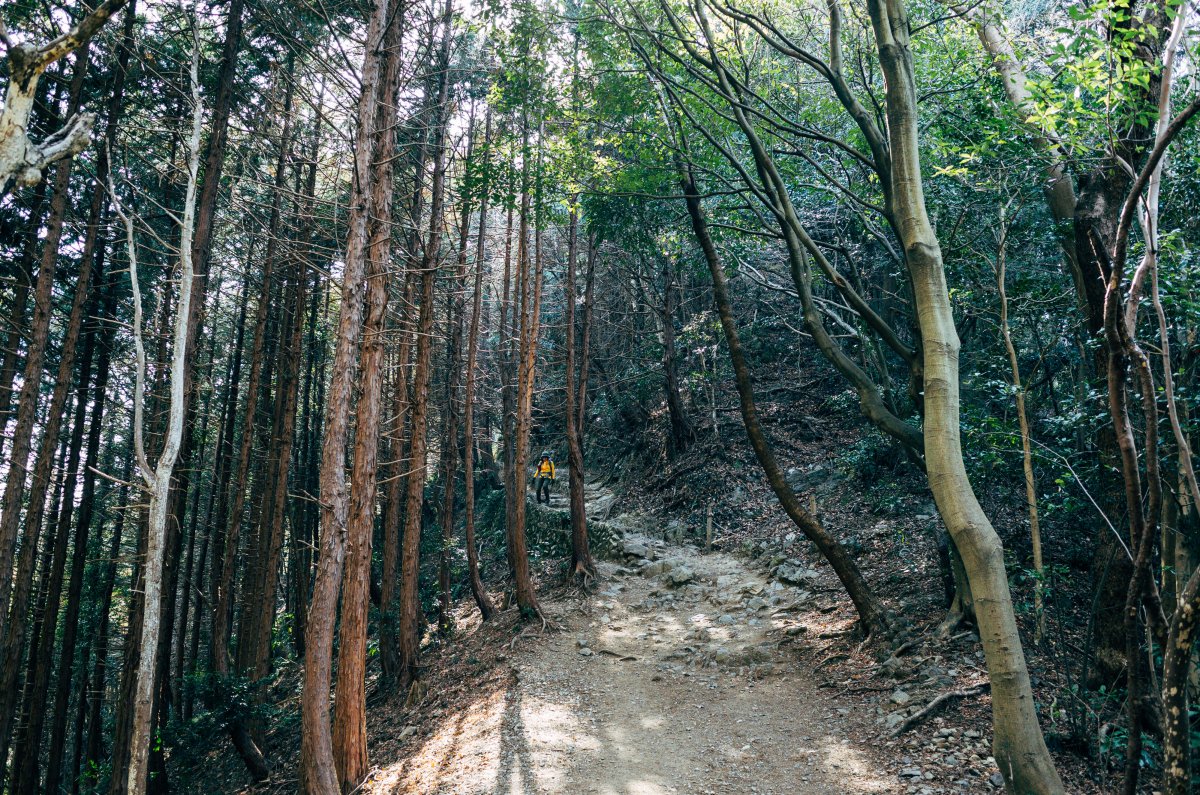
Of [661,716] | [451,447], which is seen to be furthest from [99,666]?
[661,716]

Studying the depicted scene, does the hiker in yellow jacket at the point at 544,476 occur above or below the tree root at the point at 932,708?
above

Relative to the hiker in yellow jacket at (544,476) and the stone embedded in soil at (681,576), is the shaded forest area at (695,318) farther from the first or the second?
the hiker in yellow jacket at (544,476)

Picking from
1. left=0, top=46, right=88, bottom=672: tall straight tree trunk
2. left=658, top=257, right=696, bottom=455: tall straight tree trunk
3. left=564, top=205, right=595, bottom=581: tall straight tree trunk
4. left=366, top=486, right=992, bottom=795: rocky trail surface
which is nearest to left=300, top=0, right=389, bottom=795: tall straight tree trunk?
left=366, top=486, right=992, bottom=795: rocky trail surface

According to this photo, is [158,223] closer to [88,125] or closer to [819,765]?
[88,125]

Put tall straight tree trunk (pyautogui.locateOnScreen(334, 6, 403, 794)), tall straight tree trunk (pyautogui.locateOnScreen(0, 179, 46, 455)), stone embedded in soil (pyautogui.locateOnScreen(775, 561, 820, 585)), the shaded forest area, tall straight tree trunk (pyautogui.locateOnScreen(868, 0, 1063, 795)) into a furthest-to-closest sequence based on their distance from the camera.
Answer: stone embedded in soil (pyautogui.locateOnScreen(775, 561, 820, 585)) < tall straight tree trunk (pyautogui.locateOnScreen(0, 179, 46, 455)) < tall straight tree trunk (pyautogui.locateOnScreen(334, 6, 403, 794)) < the shaded forest area < tall straight tree trunk (pyautogui.locateOnScreen(868, 0, 1063, 795))

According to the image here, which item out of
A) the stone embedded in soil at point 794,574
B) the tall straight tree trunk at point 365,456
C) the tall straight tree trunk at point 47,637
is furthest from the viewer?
the stone embedded in soil at point 794,574

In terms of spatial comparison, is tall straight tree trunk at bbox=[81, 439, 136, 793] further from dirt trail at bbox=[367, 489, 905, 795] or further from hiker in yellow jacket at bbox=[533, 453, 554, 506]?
dirt trail at bbox=[367, 489, 905, 795]

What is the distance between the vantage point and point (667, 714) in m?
8.28

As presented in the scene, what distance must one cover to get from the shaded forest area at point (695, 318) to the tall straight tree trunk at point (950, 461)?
0.07ft

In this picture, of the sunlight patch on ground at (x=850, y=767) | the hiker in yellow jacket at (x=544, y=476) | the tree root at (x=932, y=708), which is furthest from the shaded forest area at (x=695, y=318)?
the hiker in yellow jacket at (x=544, y=476)

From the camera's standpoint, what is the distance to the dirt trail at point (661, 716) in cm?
645

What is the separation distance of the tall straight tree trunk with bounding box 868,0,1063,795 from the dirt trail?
2355 mm

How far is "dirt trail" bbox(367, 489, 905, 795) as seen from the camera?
6.45m

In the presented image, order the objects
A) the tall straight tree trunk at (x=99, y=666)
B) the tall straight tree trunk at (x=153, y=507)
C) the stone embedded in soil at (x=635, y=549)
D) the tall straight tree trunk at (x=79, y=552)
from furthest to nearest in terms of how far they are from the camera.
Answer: the tall straight tree trunk at (x=99, y=666)
the stone embedded in soil at (x=635, y=549)
the tall straight tree trunk at (x=79, y=552)
the tall straight tree trunk at (x=153, y=507)
